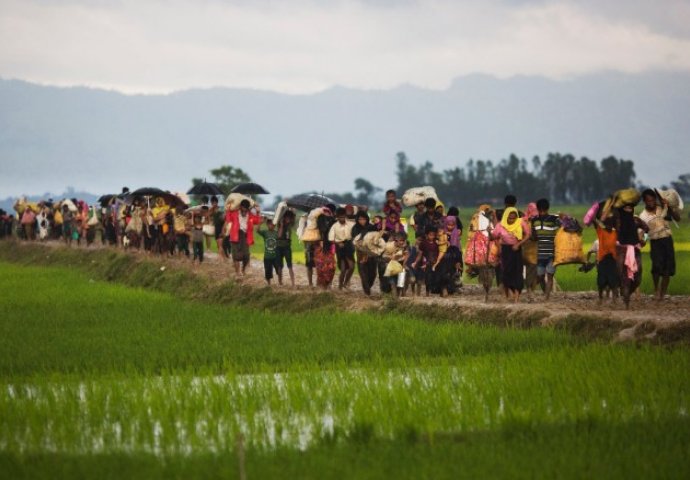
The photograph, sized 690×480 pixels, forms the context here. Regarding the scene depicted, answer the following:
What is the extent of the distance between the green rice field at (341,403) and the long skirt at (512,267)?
1.32 m

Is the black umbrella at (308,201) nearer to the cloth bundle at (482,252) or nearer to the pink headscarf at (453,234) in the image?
the pink headscarf at (453,234)

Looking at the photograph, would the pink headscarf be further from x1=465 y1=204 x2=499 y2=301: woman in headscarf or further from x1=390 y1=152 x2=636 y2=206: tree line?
x1=390 y1=152 x2=636 y2=206: tree line

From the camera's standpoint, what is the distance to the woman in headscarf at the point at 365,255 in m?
16.2

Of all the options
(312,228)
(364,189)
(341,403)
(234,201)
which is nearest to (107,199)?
(234,201)

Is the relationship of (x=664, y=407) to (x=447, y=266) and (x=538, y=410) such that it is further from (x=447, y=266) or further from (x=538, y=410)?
(x=447, y=266)

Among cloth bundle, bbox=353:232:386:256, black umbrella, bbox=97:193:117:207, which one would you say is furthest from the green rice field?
black umbrella, bbox=97:193:117:207

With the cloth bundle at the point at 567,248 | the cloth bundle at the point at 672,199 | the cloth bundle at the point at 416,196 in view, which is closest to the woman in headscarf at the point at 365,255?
the cloth bundle at the point at 416,196

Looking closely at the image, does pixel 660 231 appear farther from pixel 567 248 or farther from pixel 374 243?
pixel 374 243

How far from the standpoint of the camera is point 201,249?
22.7 m

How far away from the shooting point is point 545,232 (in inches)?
588

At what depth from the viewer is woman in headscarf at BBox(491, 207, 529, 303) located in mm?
14727

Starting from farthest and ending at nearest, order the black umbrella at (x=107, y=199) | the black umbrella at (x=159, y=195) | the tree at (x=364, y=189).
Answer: the tree at (x=364, y=189) → the black umbrella at (x=107, y=199) → the black umbrella at (x=159, y=195)

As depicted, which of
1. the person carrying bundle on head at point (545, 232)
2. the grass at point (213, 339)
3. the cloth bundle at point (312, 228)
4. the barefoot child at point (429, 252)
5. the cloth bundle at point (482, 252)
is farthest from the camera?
the cloth bundle at point (312, 228)

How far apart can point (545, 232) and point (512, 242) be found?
0.47 m
